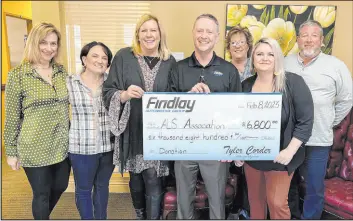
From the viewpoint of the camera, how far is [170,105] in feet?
5.85

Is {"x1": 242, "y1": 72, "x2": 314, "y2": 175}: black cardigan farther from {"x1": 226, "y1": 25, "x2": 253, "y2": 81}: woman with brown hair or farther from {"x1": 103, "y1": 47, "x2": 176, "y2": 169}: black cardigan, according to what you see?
{"x1": 103, "y1": 47, "x2": 176, "y2": 169}: black cardigan

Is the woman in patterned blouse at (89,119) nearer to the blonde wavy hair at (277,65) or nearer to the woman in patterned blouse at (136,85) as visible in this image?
the woman in patterned blouse at (136,85)

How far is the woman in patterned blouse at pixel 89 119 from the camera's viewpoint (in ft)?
6.10

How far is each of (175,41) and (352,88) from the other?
1.74m

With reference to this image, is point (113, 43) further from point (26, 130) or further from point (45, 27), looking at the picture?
point (26, 130)

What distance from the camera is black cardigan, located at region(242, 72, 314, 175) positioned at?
1.75 m

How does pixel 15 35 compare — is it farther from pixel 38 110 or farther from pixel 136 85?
pixel 136 85

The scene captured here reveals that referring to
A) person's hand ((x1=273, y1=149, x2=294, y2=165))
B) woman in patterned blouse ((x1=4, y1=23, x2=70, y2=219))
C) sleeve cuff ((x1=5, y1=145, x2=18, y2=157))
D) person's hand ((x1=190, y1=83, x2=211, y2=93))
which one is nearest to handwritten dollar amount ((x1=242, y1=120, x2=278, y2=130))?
person's hand ((x1=273, y1=149, x2=294, y2=165))

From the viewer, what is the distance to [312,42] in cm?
190

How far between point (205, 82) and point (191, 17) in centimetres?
148

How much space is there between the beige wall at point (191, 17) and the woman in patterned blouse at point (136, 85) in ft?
3.96

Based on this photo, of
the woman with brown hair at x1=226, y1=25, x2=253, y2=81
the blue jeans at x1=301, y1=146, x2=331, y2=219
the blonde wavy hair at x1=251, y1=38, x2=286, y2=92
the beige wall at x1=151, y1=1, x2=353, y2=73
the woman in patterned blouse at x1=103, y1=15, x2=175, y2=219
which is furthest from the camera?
the beige wall at x1=151, y1=1, x2=353, y2=73

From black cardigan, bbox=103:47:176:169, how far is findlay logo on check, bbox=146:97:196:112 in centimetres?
11

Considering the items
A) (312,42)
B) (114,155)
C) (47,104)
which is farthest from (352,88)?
(47,104)
